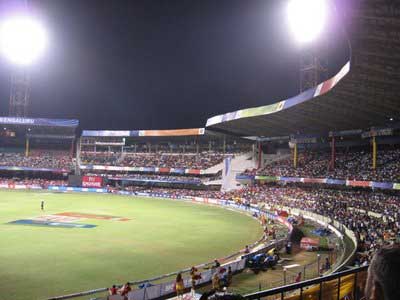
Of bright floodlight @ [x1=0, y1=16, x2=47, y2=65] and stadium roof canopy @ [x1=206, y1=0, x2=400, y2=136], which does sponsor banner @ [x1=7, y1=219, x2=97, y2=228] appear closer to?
stadium roof canopy @ [x1=206, y1=0, x2=400, y2=136]

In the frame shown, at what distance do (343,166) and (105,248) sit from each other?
35.7m

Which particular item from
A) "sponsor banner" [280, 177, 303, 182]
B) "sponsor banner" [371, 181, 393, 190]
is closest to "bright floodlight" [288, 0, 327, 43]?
"sponsor banner" [371, 181, 393, 190]

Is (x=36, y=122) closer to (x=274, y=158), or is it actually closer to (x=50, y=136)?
(x=50, y=136)

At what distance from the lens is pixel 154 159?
86.3 meters

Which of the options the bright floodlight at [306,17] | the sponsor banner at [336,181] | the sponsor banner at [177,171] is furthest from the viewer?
the sponsor banner at [177,171]

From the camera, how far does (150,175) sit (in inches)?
3297

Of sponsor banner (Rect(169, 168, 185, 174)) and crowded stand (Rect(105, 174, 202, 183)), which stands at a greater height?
sponsor banner (Rect(169, 168, 185, 174))

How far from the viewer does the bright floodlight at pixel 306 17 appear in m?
36.4

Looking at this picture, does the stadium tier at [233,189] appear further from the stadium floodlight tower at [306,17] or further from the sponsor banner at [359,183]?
the stadium floodlight tower at [306,17]

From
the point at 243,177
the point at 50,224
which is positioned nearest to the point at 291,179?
the point at 243,177

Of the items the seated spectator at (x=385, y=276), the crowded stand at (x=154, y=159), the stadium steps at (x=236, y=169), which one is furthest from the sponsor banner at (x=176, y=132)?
the seated spectator at (x=385, y=276)

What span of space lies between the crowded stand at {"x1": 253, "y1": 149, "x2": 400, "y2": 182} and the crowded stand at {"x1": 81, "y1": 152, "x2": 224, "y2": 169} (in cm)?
1400

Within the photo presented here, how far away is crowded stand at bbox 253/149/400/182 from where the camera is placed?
43219 millimetres

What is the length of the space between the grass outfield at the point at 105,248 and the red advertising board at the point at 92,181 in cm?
3440
